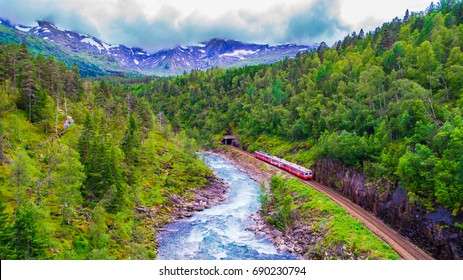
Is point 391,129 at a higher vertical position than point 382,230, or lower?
higher

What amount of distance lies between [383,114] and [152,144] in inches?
2161

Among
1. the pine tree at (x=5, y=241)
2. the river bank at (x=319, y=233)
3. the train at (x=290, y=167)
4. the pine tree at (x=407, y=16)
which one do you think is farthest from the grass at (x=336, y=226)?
the pine tree at (x=407, y=16)

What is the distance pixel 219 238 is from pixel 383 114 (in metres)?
41.6

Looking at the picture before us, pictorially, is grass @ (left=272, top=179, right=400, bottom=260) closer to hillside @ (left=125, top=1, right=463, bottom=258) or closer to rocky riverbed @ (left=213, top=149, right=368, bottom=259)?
rocky riverbed @ (left=213, top=149, right=368, bottom=259)

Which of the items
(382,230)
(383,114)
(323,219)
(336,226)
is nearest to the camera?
(382,230)

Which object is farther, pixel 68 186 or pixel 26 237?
pixel 68 186

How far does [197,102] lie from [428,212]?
159943 mm

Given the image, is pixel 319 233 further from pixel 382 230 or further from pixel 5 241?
pixel 5 241

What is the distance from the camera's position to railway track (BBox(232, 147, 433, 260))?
124ft

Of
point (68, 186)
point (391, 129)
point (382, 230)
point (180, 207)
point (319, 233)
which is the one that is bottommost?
point (319, 233)

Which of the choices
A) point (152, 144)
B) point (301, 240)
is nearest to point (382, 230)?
point (301, 240)

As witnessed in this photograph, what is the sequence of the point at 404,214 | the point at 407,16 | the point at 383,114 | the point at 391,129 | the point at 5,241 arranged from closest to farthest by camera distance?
the point at 5,241
the point at 404,214
the point at 391,129
the point at 383,114
the point at 407,16

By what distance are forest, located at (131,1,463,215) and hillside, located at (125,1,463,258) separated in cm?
20

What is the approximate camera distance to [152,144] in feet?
265
